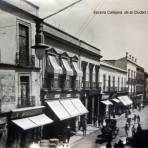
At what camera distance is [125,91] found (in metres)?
39.0

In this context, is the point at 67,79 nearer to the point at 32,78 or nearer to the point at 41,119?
the point at 32,78

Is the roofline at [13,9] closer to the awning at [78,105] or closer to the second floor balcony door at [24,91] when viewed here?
the second floor balcony door at [24,91]

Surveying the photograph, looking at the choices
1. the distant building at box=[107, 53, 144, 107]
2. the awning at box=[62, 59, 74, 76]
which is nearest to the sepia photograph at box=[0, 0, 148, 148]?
the awning at box=[62, 59, 74, 76]

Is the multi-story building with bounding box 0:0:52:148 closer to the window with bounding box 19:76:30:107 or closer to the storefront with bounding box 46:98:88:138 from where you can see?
the window with bounding box 19:76:30:107

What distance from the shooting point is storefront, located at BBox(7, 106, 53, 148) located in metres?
16.5

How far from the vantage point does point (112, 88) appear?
119 feet

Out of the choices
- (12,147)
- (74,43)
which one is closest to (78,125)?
(74,43)

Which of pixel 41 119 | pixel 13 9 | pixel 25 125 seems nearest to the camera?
pixel 13 9

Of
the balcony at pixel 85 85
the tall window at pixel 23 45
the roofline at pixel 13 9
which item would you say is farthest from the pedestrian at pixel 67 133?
the balcony at pixel 85 85

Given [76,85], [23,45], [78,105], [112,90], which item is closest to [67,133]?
[78,105]

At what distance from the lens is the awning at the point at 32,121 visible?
16.5 meters

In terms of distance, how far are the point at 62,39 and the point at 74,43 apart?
2.91 m

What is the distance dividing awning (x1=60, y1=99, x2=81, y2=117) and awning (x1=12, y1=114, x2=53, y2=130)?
3204 millimetres

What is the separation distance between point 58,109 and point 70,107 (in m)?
2.15
